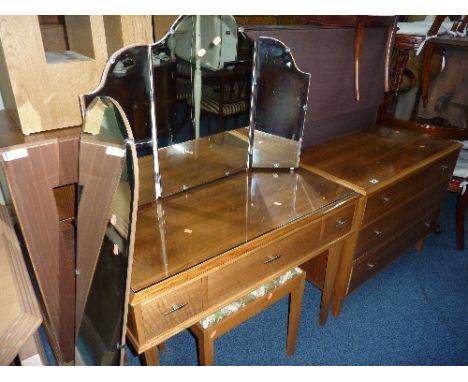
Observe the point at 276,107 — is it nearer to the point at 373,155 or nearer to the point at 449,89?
the point at 373,155

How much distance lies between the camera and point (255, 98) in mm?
1651

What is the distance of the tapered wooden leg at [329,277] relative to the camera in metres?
1.83

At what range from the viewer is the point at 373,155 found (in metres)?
2.01

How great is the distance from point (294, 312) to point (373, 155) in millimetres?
951

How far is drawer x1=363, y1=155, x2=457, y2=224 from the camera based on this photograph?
1.79 m

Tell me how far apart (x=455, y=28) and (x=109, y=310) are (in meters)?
2.64

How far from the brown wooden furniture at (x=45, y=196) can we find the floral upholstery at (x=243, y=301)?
519mm

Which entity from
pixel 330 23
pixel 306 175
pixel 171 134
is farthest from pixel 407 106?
pixel 171 134

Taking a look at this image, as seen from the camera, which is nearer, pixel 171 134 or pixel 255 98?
pixel 171 134

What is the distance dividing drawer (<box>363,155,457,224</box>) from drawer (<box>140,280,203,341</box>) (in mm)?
955

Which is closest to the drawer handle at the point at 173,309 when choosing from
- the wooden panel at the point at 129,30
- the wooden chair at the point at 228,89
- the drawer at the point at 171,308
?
the drawer at the point at 171,308

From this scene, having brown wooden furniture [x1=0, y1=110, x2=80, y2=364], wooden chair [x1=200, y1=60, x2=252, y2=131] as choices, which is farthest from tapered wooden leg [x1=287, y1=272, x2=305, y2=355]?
brown wooden furniture [x1=0, y1=110, x2=80, y2=364]

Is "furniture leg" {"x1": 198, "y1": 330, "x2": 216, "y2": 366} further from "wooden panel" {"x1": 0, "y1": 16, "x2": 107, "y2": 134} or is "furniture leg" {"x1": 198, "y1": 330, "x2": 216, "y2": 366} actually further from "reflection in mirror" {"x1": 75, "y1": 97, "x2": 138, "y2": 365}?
"wooden panel" {"x1": 0, "y1": 16, "x2": 107, "y2": 134}
